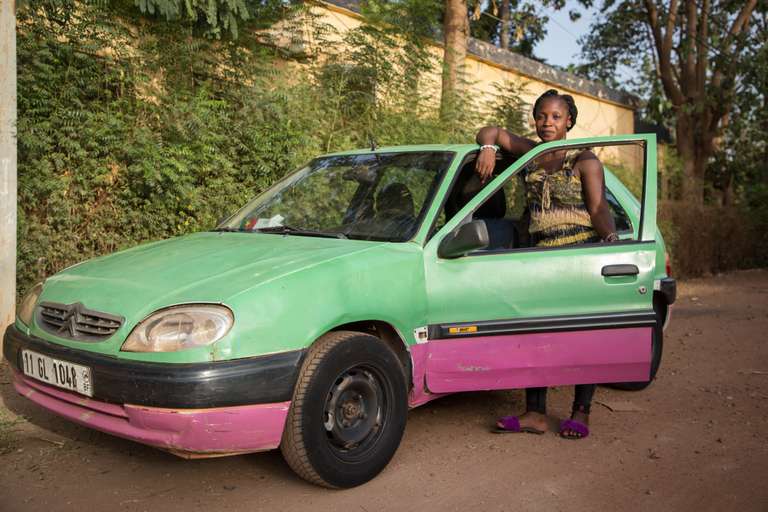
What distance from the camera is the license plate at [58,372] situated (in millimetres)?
2924

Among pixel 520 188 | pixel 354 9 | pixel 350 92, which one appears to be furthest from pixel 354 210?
pixel 354 9

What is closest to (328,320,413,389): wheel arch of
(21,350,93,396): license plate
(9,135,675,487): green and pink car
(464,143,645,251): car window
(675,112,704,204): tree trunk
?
(9,135,675,487): green and pink car

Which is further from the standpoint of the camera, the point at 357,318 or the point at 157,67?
the point at 157,67

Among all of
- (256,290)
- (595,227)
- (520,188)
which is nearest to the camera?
(256,290)

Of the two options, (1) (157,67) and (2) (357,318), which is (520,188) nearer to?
(2) (357,318)

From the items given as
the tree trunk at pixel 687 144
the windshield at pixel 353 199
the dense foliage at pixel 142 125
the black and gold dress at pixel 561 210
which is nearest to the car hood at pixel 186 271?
the windshield at pixel 353 199

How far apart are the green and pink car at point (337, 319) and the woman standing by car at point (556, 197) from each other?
160 millimetres

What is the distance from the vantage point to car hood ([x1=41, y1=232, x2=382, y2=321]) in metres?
2.94

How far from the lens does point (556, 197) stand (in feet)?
13.1

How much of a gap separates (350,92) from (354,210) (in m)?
4.29

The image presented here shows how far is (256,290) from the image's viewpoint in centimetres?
289

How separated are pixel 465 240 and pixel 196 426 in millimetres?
A: 1522

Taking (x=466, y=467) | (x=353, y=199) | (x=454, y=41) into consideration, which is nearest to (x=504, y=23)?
(x=454, y=41)

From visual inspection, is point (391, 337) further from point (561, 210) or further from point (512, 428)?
point (561, 210)
